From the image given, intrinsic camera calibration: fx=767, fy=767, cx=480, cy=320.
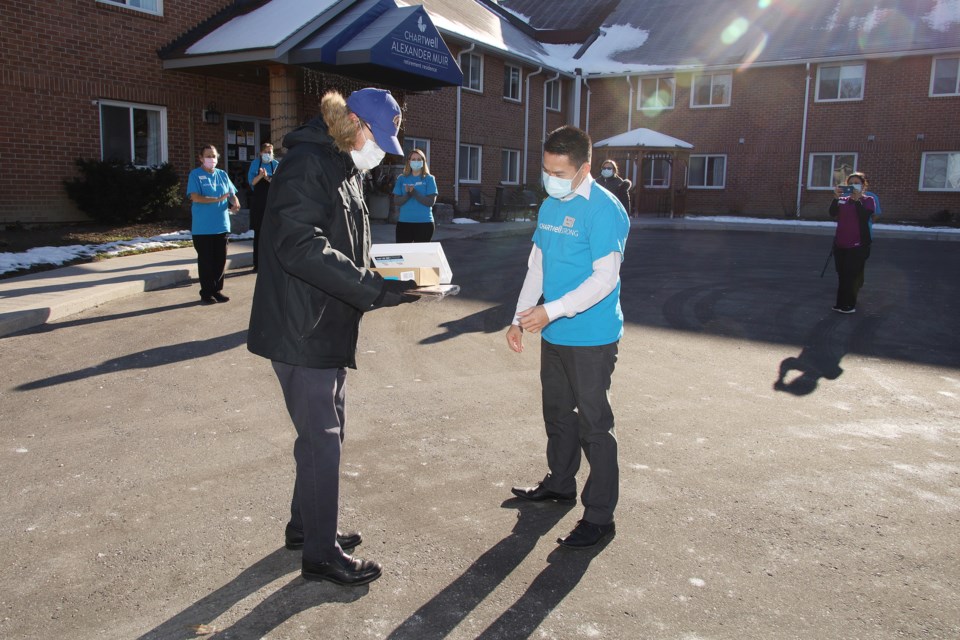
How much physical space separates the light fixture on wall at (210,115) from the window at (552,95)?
620 inches

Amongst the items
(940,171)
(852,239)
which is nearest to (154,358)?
(852,239)

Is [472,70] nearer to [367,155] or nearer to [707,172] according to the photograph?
[707,172]

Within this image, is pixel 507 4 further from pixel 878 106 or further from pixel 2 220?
pixel 2 220

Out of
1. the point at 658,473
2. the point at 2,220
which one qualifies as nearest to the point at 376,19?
the point at 2,220

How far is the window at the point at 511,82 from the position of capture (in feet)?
92.0

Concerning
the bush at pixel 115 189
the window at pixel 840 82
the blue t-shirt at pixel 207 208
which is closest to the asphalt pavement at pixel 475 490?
the blue t-shirt at pixel 207 208

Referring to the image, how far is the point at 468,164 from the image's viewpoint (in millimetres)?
26578

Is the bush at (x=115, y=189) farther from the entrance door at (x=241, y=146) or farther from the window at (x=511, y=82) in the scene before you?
the window at (x=511, y=82)

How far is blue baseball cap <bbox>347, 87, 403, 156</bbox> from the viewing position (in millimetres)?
3102

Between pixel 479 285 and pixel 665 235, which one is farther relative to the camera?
pixel 665 235

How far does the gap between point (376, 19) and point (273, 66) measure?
8.66 feet

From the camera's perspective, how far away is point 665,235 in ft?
70.8

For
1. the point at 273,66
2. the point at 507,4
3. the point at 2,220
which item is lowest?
the point at 2,220

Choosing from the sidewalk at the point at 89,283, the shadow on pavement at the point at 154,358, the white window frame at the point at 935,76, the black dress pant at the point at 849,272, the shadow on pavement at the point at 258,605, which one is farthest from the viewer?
the white window frame at the point at 935,76
